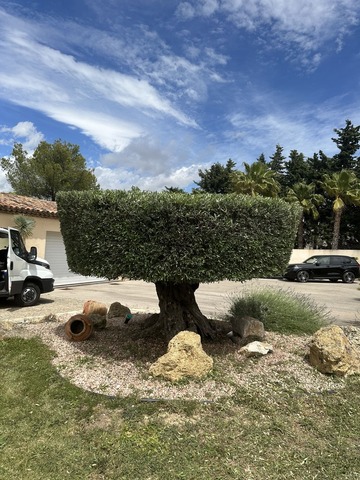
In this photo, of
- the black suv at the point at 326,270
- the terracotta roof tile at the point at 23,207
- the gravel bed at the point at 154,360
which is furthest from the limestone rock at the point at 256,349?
the black suv at the point at 326,270

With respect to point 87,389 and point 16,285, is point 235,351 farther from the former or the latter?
point 16,285

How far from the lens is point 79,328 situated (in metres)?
5.72

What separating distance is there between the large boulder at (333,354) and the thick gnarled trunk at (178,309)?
62.7 inches

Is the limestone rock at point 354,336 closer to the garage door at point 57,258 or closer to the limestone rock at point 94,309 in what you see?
the limestone rock at point 94,309

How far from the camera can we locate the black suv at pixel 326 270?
19.9 meters

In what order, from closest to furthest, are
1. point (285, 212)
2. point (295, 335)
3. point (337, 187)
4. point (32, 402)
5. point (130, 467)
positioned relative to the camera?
point (130, 467)
point (32, 402)
point (285, 212)
point (295, 335)
point (337, 187)

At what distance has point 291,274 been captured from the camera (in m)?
19.9

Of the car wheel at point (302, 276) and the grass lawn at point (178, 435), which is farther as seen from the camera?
the car wheel at point (302, 276)

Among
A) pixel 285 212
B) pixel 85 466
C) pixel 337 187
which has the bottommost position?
pixel 85 466

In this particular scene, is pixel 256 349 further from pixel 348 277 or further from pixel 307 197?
pixel 307 197

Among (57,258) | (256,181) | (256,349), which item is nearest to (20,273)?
(256,349)

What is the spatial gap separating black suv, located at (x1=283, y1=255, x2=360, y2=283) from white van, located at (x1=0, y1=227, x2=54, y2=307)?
1365 cm

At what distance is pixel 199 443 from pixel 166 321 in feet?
7.64

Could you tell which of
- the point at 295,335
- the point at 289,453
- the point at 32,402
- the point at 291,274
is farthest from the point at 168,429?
the point at 291,274
